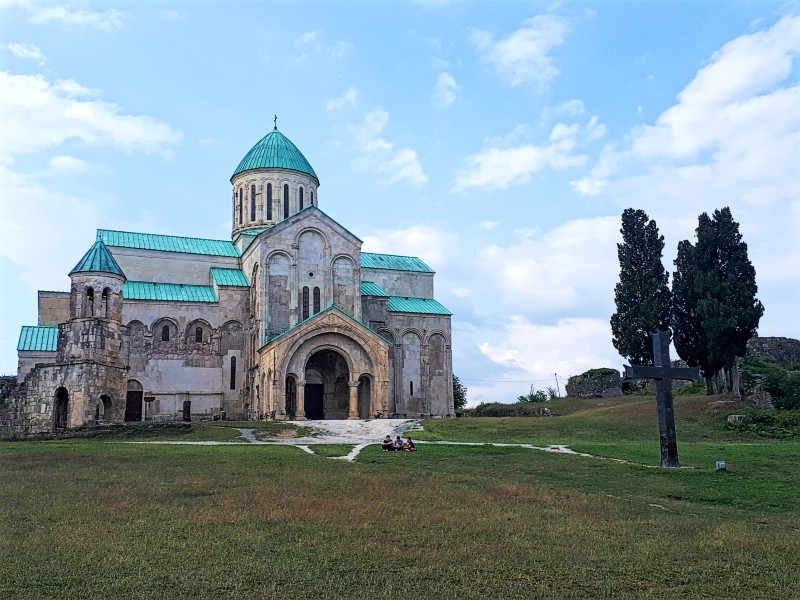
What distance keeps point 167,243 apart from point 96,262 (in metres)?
10.2

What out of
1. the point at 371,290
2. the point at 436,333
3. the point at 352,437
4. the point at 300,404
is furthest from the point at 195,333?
the point at 352,437

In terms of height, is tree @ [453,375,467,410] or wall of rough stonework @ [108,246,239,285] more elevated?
wall of rough stonework @ [108,246,239,285]

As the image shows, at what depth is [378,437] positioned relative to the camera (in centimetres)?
3028

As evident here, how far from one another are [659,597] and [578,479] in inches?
368

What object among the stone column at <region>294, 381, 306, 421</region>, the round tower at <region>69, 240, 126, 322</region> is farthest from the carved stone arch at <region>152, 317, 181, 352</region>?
the stone column at <region>294, 381, 306, 421</region>

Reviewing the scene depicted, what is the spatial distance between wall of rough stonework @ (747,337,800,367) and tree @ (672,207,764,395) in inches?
454

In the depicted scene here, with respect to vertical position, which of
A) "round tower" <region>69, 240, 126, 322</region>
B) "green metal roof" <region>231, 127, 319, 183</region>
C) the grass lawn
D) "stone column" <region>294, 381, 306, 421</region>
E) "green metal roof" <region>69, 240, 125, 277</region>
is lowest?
the grass lawn

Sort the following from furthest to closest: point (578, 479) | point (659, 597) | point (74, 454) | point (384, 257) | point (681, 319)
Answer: point (384, 257) < point (681, 319) < point (74, 454) < point (578, 479) < point (659, 597)

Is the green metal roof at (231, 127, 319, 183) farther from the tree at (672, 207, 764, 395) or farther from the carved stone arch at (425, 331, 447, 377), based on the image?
the tree at (672, 207, 764, 395)

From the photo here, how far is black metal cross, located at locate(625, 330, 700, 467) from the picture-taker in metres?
18.6

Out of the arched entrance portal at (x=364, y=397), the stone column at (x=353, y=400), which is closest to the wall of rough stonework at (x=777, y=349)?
the arched entrance portal at (x=364, y=397)

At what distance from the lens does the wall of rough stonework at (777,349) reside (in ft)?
153

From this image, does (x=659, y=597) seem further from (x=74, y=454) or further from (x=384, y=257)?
(x=384, y=257)

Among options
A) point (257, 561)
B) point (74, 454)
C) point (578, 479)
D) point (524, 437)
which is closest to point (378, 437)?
point (524, 437)
